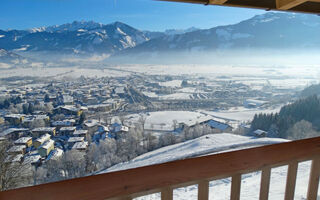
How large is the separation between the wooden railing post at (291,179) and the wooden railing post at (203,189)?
12.9 inches

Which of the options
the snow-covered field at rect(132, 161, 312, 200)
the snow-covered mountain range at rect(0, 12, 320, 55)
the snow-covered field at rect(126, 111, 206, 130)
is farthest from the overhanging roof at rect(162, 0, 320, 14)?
the snow-covered field at rect(126, 111, 206, 130)

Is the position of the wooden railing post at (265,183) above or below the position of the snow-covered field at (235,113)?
above

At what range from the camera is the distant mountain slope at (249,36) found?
7434 millimetres

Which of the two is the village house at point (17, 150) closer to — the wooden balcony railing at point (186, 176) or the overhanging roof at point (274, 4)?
the wooden balcony railing at point (186, 176)

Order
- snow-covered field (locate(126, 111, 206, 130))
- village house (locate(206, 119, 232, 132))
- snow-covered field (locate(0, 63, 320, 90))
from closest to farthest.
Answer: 1. snow-covered field (locate(0, 63, 320, 90))
2. snow-covered field (locate(126, 111, 206, 130))
3. village house (locate(206, 119, 232, 132))

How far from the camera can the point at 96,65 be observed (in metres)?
7.77

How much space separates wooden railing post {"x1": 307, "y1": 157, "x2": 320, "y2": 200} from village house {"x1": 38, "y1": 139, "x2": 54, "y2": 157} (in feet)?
19.2

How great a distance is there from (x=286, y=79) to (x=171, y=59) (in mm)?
5738

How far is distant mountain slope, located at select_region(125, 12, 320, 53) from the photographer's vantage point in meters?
7.43

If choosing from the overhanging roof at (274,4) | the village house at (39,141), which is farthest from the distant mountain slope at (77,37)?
the overhanging roof at (274,4)

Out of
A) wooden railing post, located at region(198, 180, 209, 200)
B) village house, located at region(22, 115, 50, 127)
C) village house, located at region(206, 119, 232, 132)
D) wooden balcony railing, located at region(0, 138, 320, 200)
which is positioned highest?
wooden balcony railing, located at region(0, 138, 320, 200)

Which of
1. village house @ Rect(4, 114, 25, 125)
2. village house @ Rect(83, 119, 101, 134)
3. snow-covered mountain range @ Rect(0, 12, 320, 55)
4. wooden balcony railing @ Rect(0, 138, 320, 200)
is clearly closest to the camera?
wooden balcony railing @ Rect(0, 138, 320, 200)

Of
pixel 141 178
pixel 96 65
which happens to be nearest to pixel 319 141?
pixel 141 178

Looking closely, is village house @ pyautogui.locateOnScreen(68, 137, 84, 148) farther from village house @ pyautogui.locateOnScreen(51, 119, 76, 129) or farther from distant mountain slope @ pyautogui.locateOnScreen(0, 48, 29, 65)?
distant mountain slope @ pyautogui.locateOnScreen(0, 48, 29, 65)
